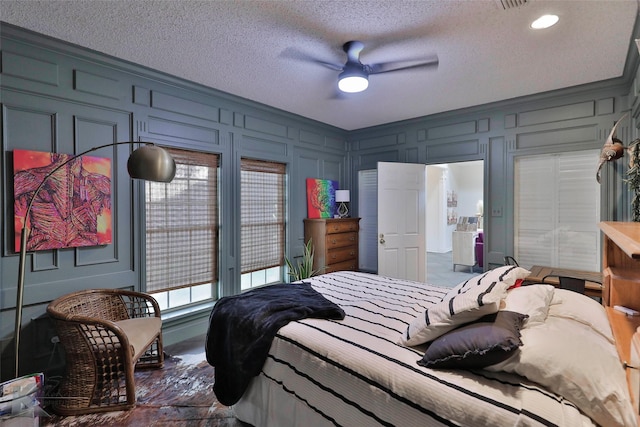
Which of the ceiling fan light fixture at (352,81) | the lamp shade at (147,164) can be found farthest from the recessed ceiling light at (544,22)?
the lamp shade at (147,164)

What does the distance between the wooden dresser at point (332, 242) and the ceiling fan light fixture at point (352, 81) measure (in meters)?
2.12

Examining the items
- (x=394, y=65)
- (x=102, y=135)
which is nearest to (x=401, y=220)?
(x=394, y=65)

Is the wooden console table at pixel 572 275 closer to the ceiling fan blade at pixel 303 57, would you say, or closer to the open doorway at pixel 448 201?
the ceiling fan blade at pixel 303 57

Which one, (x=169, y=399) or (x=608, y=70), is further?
(x=608, y=70)

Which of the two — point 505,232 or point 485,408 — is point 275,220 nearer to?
point 505,232

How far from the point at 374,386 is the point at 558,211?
357 centimetres

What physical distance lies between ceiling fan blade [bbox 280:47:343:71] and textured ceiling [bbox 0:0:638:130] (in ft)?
0.06

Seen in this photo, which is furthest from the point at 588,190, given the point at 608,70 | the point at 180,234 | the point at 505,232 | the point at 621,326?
the point at 180,234

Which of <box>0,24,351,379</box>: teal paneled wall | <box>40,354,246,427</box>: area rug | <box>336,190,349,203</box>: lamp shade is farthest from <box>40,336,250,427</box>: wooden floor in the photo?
<box>336,190,349,203</box>: lamp shade

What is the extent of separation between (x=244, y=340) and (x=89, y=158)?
2.11 m

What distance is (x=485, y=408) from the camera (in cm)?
107

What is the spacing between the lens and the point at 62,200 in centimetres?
252

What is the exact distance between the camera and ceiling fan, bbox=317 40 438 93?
2492mm

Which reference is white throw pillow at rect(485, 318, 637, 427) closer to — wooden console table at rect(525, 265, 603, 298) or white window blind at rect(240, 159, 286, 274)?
wooden console table at rect(525, 265, 603, 298)
